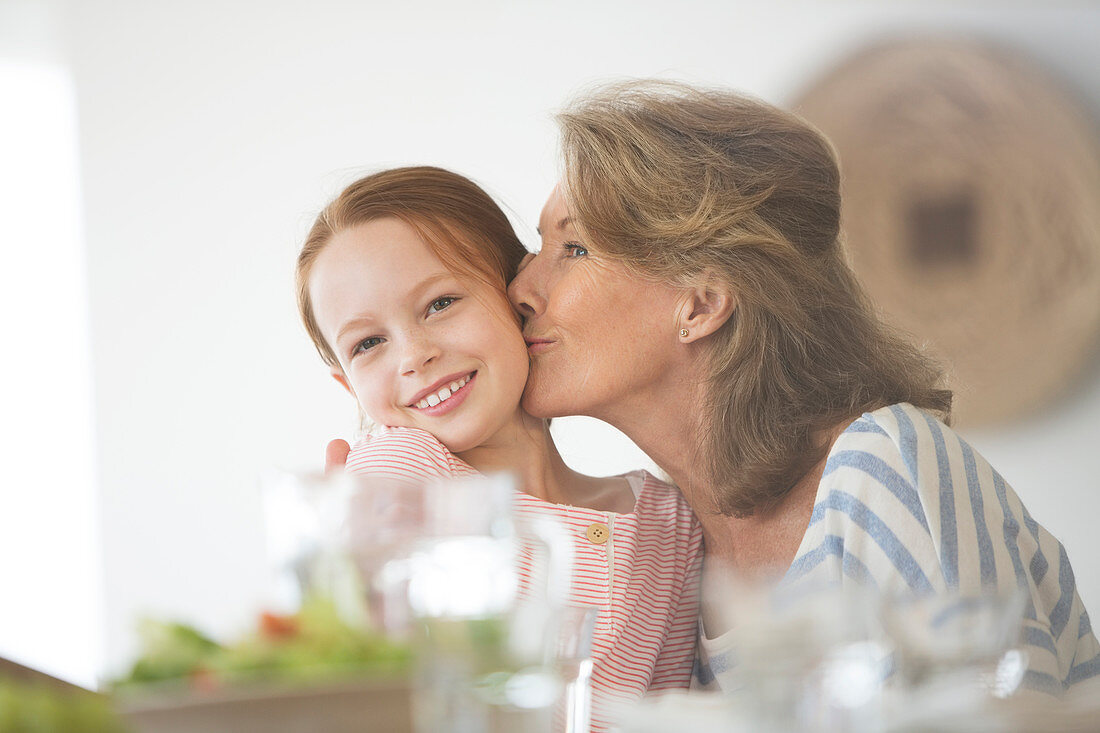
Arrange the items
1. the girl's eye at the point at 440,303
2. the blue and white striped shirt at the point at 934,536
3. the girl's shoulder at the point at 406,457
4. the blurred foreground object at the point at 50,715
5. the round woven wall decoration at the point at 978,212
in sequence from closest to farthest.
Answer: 1. the blurred foreground object at the point at 50,715
2. the blue and white striped shirt at the point at 934,536
3. the girl's shoulder at the point at 406,457
4. the girl's eye at the point at 440,303
5. the round woven wall decoration at the point at 978,212

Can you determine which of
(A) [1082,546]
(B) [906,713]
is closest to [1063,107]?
(A) [1082,546]

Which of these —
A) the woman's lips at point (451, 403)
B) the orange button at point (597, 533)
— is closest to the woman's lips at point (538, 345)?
the woman's lips at point (451, 403)

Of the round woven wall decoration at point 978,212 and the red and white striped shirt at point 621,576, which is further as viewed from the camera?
the round woven wall decoration at point 978,212

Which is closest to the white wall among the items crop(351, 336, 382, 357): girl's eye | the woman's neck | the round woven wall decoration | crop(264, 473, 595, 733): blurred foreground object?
the round woven wall decoration

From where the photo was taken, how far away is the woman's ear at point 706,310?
1373mm

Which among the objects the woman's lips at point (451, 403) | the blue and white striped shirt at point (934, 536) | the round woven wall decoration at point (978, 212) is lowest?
the blue and white striped shirt at point (934, 536)

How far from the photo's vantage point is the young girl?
4.04 ft

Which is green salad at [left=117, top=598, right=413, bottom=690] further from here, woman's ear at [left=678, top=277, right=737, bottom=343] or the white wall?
the white wall

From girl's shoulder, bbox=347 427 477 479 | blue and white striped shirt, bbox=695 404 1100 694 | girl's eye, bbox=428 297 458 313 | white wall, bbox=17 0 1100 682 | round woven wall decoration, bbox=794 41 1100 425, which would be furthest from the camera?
white wall, bbox=17 0 1100 682

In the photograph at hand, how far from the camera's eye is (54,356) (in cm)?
282

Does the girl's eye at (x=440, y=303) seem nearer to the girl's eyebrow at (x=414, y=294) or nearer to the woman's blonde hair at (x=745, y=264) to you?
the girl's eyebrow at (x=414, y=294)

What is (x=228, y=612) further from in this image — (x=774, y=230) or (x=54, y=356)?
(x=54, y=356)

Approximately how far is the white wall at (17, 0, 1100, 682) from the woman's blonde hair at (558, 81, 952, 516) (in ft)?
4.41

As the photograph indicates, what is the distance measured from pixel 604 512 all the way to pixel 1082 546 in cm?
174
